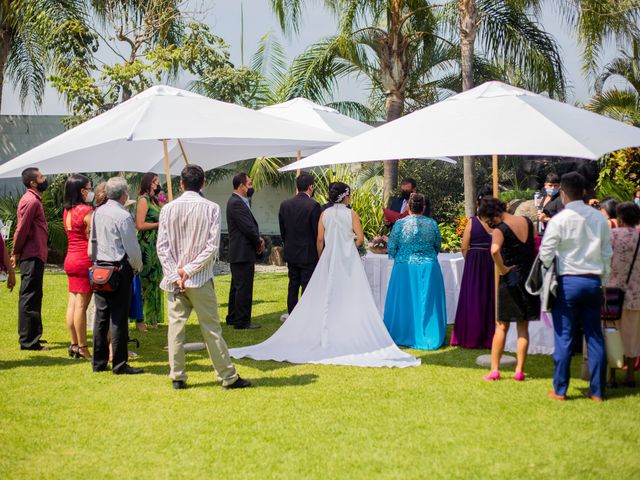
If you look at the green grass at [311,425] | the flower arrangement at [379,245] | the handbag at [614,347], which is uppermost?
the flower arrangement at [379,245]

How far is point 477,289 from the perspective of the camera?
917cm

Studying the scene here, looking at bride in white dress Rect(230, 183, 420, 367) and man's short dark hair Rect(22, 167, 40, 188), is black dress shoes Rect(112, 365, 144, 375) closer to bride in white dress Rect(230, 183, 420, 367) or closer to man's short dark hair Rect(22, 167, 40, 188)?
bride in white dress Rect(230, 183, 420, 367)

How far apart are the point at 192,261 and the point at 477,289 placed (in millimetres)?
3383

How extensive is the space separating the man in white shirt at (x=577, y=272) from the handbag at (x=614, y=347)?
166mm

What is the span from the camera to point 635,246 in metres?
7.14

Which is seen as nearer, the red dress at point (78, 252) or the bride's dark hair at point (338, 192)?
the red dress at point (78, 252)

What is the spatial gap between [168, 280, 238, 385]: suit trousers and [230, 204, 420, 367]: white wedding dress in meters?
1.47

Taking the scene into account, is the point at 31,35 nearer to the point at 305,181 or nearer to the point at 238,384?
the point at 305,181

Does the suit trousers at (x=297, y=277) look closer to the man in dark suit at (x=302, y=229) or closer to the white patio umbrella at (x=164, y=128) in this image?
the man in dark suit at (x=302, y=229)

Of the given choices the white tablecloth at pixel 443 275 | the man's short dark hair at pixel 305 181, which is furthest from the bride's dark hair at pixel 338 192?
the white tablecloth at pixel 443 275

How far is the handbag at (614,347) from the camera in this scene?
688cm

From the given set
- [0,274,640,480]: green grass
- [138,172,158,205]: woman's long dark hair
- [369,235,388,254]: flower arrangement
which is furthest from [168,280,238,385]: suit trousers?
[369,235,388,254]: flower arrangement

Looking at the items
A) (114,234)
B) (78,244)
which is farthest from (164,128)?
(78,244)

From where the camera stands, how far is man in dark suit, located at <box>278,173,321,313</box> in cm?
1045
